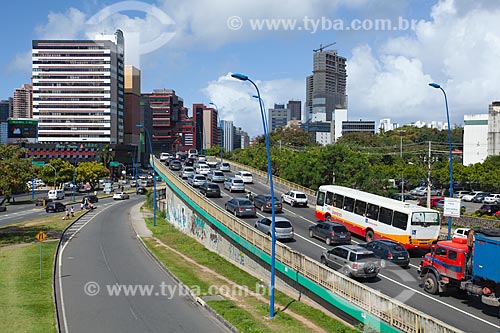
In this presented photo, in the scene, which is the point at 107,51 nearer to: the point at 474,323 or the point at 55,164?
the point at 55,164

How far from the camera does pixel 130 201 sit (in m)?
89.4

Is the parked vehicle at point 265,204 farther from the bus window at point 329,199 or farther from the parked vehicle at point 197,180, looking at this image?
the parked vehicle at point 197,180

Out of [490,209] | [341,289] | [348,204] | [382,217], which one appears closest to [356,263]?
[341,289]

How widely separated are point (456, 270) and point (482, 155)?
81.0 metres

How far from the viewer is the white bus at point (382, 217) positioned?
2789 centimetres

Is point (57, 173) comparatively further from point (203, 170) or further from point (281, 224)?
point (281, 224)

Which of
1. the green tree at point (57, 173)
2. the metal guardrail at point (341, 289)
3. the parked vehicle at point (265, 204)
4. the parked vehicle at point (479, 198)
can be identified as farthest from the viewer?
the green tree at point (57, 173)

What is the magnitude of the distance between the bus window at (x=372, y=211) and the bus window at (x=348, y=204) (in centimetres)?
202

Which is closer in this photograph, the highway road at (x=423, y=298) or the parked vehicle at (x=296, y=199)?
the highway road at (x=423, y=298)

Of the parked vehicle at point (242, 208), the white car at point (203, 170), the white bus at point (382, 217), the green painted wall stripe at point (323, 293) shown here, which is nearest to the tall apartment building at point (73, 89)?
the white car at point (203, 170)

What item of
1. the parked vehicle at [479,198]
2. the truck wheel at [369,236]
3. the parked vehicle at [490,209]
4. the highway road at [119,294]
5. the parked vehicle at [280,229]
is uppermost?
the parked vehicle at [280,229]

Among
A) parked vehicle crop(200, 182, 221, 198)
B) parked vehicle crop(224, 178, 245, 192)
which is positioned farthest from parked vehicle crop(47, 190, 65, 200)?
parked vehicle crop(200, 182, 221, 198)

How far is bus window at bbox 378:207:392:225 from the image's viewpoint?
96.3 ft

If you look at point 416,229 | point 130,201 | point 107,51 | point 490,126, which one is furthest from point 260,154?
point 107,51
